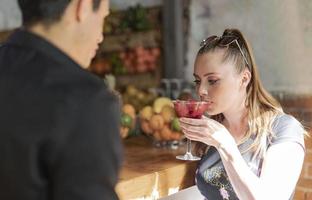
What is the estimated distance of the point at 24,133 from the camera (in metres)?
0.62

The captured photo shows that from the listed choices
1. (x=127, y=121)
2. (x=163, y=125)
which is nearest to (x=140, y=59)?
(x=127, y=121)

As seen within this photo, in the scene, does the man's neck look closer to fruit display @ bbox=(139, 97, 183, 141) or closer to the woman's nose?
the woman's nose

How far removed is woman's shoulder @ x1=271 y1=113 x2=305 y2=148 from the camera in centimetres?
151

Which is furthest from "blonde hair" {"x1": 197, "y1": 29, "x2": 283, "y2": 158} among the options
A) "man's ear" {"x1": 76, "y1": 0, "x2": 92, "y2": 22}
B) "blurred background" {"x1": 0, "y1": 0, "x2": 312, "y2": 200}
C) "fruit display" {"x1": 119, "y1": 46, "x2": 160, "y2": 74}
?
"fruit display" {"x1": 119, "y1": 46, "x2": 160, "y2": 74}

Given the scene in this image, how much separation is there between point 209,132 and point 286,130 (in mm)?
297

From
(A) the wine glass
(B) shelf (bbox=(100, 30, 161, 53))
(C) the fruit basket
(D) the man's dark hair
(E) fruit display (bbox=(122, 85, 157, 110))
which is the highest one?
(B) shelf (bbox=(100, 30, 161, 53))

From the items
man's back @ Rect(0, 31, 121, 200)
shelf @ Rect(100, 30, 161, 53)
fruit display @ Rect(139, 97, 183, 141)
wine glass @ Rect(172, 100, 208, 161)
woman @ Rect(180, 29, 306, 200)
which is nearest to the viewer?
man's back @ Rect(0, 31, 121, 200)

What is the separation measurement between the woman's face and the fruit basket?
29 cm

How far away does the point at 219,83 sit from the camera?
1640 millimetres

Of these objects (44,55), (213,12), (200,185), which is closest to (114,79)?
(213,12)

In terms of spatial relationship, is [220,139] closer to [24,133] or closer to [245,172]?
[245,172]

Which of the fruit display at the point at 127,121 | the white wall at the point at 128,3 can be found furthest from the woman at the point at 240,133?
the white wall at the point at 128,3

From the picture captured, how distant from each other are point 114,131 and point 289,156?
986mm

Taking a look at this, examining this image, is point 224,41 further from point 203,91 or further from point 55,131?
point 55,131
